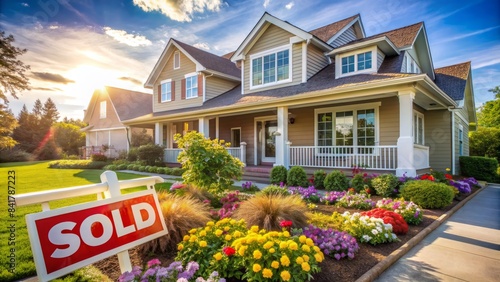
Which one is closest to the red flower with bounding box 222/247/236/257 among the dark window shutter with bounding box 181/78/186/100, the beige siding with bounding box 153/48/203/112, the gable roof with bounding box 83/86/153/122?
the beige siding with bounding box 153/48/203/112

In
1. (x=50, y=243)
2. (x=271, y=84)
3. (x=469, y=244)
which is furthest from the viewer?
(x=271, y=84)

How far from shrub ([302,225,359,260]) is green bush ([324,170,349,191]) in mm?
4532

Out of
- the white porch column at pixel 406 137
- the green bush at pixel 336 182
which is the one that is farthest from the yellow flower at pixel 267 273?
the white porch column at pixel 406 137

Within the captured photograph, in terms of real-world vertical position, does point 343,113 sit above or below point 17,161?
above

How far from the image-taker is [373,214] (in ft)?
15.1

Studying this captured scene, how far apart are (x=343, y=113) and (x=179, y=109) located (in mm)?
9143

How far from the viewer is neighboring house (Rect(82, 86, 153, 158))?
69.1 feet

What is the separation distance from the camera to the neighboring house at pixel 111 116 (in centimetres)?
2105

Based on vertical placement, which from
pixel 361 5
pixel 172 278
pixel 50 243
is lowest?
pixel 172 278

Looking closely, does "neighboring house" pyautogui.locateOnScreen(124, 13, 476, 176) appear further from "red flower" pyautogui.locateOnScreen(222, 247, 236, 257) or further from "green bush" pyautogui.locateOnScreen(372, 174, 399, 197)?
"red flower" pyautogui.locateOnScreen(222, 247, 236, 257)

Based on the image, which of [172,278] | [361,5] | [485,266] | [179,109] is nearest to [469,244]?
[485,266]

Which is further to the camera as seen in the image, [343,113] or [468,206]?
A: [343,113]

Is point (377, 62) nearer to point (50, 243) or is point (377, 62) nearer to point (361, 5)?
point (361, 5)

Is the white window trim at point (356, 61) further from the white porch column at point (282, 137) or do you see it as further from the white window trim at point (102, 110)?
the white window trim at point (102, 110)
